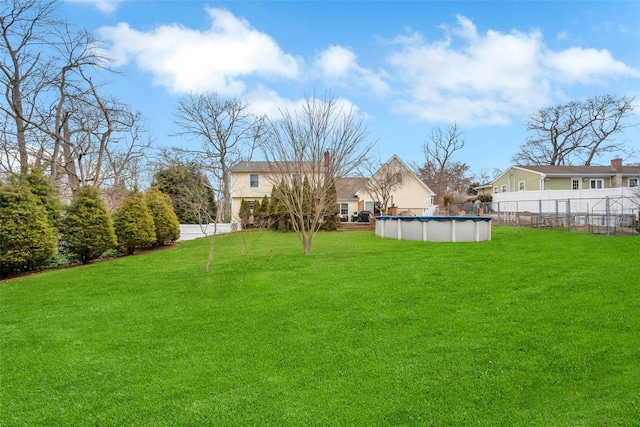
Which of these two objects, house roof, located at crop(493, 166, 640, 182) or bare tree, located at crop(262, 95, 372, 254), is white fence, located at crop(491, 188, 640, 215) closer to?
house roof, located at crop(493, 166, 640, 182)

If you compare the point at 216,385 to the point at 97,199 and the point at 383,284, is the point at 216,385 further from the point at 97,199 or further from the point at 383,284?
the point at 97,199

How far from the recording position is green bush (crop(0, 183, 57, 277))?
881 centimetres

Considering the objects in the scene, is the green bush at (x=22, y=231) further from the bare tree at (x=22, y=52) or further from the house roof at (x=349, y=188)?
the house roof at (x=349, y=188)

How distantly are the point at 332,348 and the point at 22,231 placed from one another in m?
8.95

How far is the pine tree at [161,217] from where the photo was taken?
14992 millimetres

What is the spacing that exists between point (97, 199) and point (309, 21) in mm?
9047

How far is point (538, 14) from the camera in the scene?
12.7 meters

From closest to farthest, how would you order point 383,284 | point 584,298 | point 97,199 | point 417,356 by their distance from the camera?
point 417,356, point 584,298, point 383,284, point 97,199

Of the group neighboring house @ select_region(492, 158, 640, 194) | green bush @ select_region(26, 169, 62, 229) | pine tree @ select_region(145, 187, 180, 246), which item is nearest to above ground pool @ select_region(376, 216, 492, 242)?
pine tree @ select_region(145, 187, 180, 246)

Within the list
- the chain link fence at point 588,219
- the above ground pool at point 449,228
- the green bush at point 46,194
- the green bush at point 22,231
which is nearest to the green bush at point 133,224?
the green bush at point 46,194

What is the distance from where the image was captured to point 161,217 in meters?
15.1

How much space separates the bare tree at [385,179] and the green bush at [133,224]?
15403 millimetres

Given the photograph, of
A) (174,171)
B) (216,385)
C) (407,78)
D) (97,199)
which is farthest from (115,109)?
(216,385)

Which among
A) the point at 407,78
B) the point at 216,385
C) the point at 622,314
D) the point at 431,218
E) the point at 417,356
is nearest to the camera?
the point at 216,385
